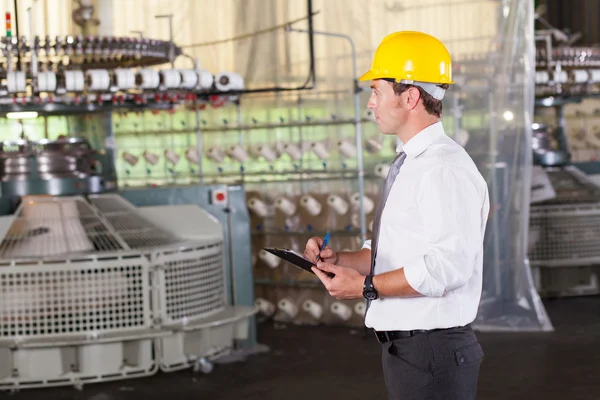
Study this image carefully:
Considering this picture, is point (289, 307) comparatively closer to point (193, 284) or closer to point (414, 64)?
point (193, 284)

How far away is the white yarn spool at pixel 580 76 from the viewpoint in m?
9.95

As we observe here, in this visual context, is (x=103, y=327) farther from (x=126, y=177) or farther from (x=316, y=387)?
(x=126, y=177)

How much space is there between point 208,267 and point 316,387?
1.22 meters

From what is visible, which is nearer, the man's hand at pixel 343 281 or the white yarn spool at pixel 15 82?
the man's hand at pixel 343 281

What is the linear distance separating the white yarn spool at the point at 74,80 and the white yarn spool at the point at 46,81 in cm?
9

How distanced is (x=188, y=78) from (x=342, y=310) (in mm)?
2309

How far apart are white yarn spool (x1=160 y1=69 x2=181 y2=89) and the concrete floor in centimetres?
213

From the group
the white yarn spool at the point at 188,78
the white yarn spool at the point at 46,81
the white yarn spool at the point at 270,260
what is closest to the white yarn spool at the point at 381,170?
the white yarn spool at the point at 270,260

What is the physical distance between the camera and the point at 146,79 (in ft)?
23.3

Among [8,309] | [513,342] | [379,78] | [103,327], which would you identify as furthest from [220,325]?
[379,78]

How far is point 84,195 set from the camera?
7070mm

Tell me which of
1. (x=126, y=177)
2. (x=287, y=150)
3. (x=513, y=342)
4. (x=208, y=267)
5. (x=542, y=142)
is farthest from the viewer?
(x=542, y=142)

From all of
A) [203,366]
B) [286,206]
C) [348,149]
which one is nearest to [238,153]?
[286,206]

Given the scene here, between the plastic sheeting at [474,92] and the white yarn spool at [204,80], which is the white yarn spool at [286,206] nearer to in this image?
the plastic sheeting at [474,92]
